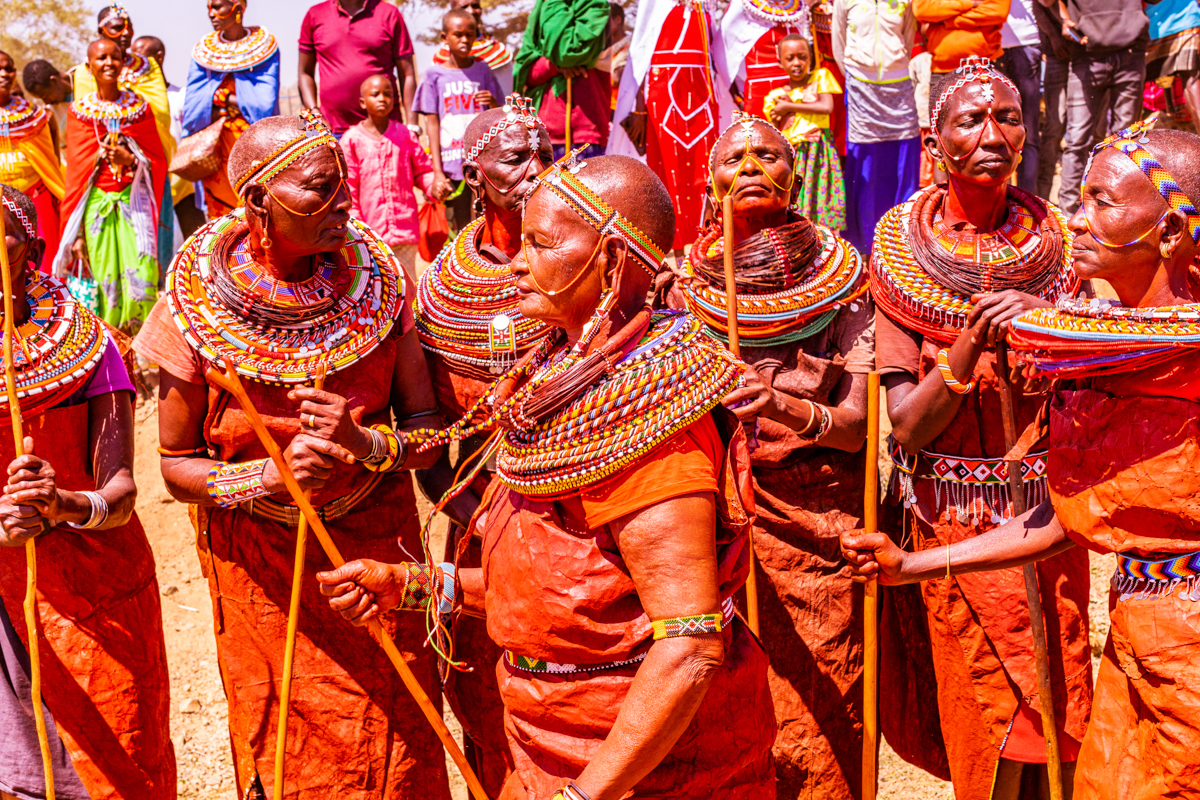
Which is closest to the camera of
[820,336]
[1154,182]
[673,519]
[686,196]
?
[673,519]

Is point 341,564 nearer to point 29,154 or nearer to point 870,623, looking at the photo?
point 870,623

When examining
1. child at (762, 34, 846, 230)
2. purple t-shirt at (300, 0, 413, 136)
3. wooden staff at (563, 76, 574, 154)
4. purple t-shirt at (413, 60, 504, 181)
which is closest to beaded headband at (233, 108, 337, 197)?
wooden staff at (563, 76, 574, 154)

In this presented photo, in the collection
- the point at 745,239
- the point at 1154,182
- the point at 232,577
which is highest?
the point at 1154,182

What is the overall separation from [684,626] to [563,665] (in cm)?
36

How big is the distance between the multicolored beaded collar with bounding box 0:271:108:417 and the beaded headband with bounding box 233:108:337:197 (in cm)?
74

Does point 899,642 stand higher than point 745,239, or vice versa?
point 745,239

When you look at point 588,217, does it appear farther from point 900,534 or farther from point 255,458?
point 900,534

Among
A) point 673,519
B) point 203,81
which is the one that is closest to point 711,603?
point 673,519

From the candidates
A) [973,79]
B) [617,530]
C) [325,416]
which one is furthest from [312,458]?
[973,79]

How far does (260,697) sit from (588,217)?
7.24ft

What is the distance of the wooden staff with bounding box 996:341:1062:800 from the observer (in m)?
3.55

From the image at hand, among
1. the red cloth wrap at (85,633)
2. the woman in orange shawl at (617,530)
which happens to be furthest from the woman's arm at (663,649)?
the red cloth wrap at (85,633)

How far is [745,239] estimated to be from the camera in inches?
166

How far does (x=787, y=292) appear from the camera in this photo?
4082mm
